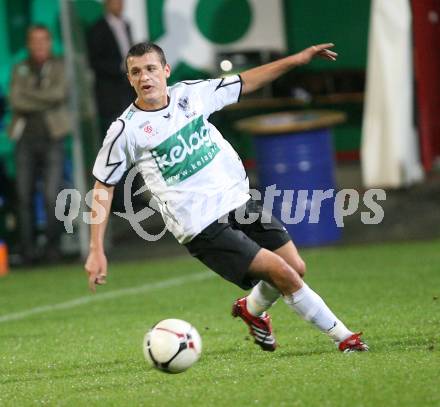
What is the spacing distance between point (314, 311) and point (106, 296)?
4473mm

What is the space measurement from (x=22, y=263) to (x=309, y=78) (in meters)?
4.87

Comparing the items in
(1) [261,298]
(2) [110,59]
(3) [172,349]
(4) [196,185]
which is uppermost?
(4) [196,185]

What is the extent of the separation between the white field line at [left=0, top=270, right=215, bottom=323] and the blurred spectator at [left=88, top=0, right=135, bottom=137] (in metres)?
3.06

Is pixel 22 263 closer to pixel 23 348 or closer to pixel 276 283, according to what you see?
pixel 23 348

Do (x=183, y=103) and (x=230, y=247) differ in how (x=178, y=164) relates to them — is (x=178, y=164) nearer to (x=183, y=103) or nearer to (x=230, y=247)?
(x=183, y=103)

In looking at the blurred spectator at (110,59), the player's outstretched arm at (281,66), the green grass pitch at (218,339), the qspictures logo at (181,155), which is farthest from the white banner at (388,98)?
the qspictures logo at (181,155)

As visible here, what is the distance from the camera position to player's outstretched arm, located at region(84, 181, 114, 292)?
662 centimetres

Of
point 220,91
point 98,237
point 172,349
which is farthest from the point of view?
point 220,91

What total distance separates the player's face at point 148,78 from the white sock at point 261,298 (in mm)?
1285

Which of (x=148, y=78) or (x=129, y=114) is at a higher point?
(x=148, y=78)

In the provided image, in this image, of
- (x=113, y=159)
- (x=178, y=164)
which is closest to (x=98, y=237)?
(x=113, y=159)

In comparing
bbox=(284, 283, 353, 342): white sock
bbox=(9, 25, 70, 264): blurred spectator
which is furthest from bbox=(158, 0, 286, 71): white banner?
bbox=(284, 283, 353, 342): white sock

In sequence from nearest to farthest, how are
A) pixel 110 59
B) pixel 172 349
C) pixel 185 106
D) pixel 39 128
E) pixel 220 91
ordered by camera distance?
pixel 172 349, pixel 185 106, pixel 220 91, pixel 39 128, pixel 110 59

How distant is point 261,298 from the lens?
24.8 ft
